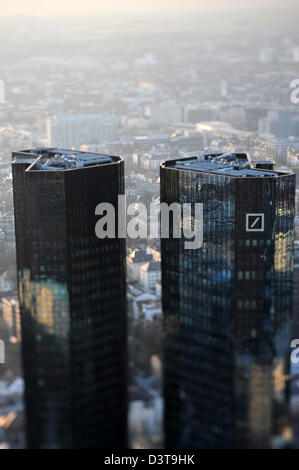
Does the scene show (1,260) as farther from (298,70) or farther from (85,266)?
(298,70)

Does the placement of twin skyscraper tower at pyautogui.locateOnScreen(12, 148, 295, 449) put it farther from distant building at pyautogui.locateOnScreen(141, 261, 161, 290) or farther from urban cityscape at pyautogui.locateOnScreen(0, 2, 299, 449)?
distant building at pyautogui.locateOnScreen(141, 261, 161, 290)

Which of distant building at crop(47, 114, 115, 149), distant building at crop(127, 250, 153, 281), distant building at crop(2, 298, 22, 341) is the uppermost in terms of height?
distant building at crop(47, 114, 115, 149)

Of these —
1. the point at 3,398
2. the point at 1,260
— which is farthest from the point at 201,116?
the point at 3,398

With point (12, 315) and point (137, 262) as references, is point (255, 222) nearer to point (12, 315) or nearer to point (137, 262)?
point (12, 315)

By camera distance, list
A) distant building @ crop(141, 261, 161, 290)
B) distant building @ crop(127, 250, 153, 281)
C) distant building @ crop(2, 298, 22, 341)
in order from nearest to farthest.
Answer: distant building @ crop(2, 298, 22, 341)
distant building @ crop(141, 261, 161, 290)
distant building @ crop(127, 250, 153, 281)

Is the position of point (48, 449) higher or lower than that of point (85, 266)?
lower

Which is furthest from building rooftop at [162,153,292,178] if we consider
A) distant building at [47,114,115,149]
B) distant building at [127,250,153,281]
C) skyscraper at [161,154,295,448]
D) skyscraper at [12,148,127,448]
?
distant building at [47,114,115,149]
